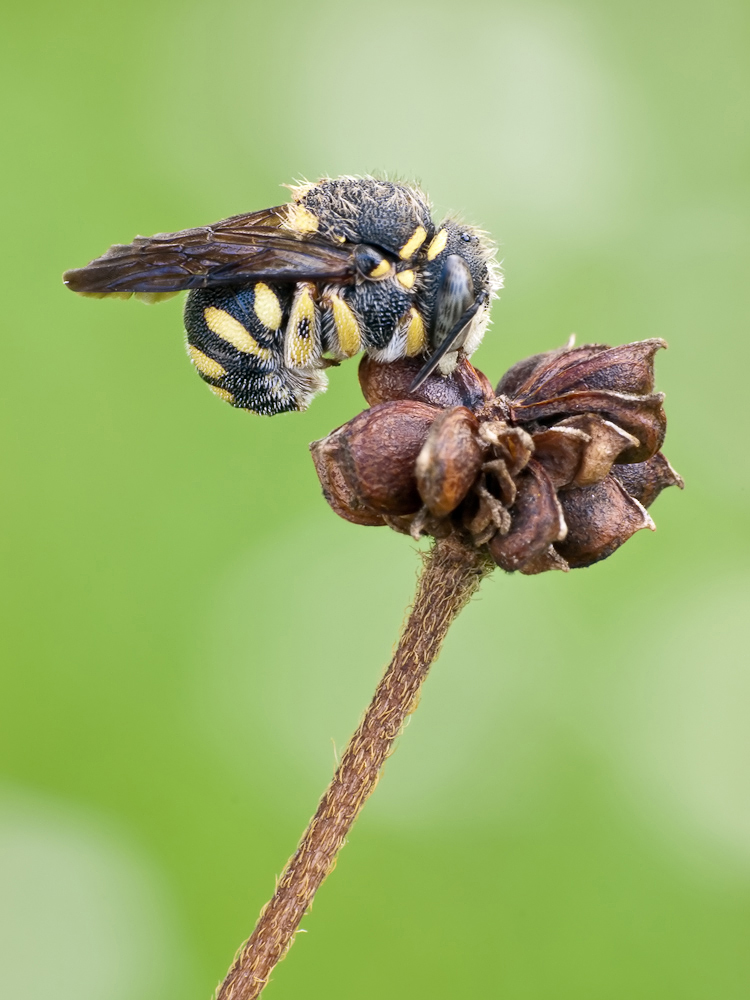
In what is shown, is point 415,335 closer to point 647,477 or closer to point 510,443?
point 510,443

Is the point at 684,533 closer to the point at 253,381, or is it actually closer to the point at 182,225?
the point at 182,225

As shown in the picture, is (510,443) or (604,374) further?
(604,374)

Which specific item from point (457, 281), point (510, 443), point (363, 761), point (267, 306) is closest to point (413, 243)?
point (457, 281)

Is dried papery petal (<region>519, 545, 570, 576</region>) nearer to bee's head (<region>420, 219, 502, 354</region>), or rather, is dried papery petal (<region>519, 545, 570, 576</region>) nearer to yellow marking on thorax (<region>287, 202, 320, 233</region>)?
bee's head (<region>420, 219, 502, 354</region>)

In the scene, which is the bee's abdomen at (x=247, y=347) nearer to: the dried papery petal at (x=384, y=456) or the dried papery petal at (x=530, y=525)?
the dried papery petal at (x=384, y=456)


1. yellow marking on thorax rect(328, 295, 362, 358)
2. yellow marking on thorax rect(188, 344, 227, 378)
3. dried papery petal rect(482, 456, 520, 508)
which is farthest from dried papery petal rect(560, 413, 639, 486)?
yellow marking on thorax rect(188, 344, 227, 378)

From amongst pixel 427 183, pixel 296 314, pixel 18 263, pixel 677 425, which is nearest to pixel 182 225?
pixel 18 263

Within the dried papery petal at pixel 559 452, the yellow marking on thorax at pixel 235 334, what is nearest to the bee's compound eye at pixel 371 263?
the yellow marking on thorax at pixel 235 334
